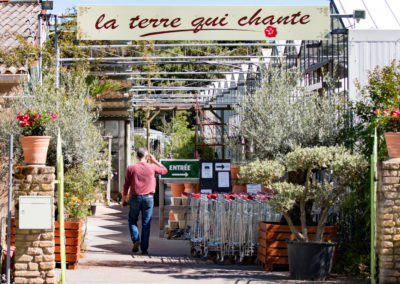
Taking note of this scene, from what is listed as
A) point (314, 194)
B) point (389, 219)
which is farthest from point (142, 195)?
→ point (389, 219)

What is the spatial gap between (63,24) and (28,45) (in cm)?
131

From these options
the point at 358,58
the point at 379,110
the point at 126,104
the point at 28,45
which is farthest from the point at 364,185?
the point at 126,104

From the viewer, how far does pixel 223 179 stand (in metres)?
13.1

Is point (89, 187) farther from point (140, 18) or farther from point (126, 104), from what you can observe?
point (126, 104)

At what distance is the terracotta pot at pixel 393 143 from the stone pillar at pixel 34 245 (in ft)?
13.9

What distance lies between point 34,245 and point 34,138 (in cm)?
137

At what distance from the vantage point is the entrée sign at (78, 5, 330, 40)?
11.7 metres

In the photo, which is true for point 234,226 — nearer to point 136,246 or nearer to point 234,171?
point 136,246

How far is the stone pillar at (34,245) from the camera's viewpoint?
820cm

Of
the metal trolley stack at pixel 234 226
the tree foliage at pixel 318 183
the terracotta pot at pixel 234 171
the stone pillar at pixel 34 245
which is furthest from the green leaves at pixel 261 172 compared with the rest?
the terracotta pot at pixel 234 171

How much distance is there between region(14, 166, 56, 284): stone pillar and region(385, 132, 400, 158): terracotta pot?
4.24 metres

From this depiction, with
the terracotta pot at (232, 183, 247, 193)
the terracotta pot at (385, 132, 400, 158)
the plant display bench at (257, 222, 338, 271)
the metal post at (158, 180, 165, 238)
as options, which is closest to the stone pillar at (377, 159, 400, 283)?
the terracotta pot at (385, 132, 400, 158)

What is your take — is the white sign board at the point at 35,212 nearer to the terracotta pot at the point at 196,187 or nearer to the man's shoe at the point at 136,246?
the man's shoe at the point at 136,246

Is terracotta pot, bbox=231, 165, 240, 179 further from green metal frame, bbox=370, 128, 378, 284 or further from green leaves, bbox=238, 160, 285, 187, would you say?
green metal frame, bbox=370, 128, 378, 284
